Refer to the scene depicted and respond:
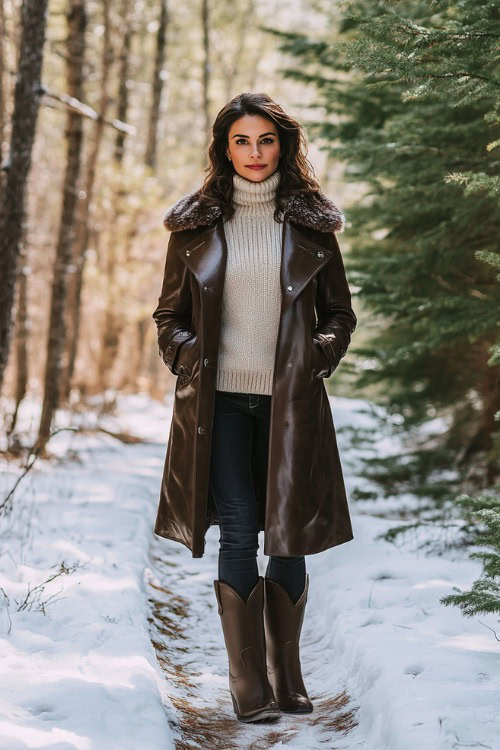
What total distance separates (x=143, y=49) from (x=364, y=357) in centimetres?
1957

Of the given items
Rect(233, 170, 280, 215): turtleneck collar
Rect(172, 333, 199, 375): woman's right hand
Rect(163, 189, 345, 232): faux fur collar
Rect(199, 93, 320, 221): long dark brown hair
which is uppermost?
Rect(199, 93, 320, 221): long dark brown hair

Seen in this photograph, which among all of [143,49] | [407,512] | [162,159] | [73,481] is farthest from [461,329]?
[162,159]

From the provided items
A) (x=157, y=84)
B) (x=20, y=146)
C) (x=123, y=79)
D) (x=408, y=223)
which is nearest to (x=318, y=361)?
(x=408, y=223)

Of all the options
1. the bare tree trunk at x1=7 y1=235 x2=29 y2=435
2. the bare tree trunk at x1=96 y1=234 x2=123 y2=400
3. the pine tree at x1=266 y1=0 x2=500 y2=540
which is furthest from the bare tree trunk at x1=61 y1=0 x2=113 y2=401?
the pine tree at x1=266 y1=0 x2=500 y2=540

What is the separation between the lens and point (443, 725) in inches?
114

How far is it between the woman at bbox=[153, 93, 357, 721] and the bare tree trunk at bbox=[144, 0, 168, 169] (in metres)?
14.6

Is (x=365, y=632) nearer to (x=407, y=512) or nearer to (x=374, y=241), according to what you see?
(x=407, y=512)

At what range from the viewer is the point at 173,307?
3.63 meters

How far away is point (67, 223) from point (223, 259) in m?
7.10

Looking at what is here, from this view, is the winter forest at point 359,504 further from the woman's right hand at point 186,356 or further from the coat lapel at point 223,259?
the coat lapel at point 223,259

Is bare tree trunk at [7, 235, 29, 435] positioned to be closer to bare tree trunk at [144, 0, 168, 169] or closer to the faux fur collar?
bare tree trunk at [144, 0, 168, 169]

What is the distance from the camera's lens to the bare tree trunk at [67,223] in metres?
9.88

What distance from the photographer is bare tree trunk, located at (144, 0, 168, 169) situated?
17.3 m

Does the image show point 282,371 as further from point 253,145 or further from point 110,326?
point 110,326
